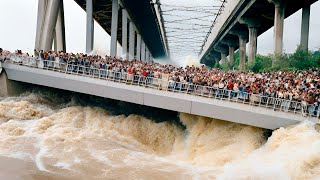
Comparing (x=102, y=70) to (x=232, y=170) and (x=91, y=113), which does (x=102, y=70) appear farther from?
(x=232, y=170)

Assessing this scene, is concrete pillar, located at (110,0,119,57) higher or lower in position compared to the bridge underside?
lower

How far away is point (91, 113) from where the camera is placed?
22.2 meters

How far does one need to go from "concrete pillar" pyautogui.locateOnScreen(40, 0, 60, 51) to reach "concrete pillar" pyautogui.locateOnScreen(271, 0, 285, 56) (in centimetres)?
1852

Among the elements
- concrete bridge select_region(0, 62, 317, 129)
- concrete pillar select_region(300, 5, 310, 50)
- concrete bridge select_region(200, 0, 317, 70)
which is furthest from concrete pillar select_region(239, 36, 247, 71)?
concrete bridge select_region(0, 62, 317, 129)

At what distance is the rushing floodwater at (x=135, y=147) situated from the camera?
48.7ft

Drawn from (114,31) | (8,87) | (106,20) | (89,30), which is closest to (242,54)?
(106,20)

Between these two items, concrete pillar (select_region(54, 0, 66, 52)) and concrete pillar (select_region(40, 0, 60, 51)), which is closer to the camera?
concrete pillar (select_region(40, 0, 60, 51))

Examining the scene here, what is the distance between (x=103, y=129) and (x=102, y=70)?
3320 millimetres

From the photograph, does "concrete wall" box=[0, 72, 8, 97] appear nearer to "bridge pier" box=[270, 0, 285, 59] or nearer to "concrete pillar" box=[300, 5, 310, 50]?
"bridge pier" box=[270, 0, 285, 59]

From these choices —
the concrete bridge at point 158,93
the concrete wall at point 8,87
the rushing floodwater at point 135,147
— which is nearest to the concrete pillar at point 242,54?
the concrete bridge at point 158,93

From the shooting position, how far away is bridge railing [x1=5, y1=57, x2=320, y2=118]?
17.5m

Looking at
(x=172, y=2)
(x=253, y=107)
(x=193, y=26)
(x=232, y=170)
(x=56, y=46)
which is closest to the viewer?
(x=232, y=170)

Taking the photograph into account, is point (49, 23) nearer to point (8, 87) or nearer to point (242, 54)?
point (8, 87)

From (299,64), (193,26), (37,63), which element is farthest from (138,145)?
(193,26)
